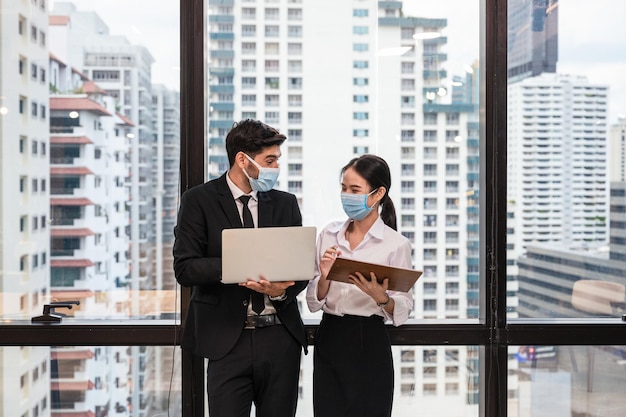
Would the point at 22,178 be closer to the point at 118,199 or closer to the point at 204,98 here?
the point at 118,199

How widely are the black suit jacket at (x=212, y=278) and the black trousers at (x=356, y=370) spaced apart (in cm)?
14

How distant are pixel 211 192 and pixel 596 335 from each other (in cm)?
178

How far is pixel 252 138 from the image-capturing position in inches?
87.2

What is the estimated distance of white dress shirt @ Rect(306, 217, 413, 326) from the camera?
7.54 ft

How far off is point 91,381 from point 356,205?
1461 mm

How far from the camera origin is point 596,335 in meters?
2.76

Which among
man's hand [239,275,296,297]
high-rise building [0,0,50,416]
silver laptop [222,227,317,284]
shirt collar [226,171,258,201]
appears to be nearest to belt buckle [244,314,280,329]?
man's hand [239,275,296,297]

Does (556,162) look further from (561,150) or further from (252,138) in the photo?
(252,138)

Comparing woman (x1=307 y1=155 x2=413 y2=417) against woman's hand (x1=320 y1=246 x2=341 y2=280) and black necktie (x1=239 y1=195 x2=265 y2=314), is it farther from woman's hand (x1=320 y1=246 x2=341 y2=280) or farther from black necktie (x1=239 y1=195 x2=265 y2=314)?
black necktie (x1=239 y1=195 x2=265 y2=314)

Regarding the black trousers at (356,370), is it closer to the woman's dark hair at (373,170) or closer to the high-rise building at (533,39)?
the woman's dark hair at (373,170)

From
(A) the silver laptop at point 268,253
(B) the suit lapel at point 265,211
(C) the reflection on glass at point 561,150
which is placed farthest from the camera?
(C) the reflection on glass at point 561,150

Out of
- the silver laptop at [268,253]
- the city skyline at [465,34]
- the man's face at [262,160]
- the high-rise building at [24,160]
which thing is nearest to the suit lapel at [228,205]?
the man's face at [262,160]

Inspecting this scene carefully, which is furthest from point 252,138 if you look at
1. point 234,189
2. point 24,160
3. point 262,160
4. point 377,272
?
point 24,160

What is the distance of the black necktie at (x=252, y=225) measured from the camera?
2195 mm
